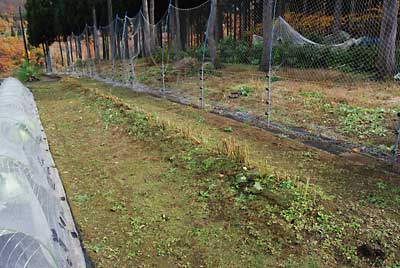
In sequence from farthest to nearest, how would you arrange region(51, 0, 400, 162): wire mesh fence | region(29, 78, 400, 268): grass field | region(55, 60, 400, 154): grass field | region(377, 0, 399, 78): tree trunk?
region(377, 0, 399, 78): tree trunk
region(51, 0, 400, 162): wire mesh fence
region(55, 60, 400, 154): grass field
region(29, 78, 400, 268): grass field

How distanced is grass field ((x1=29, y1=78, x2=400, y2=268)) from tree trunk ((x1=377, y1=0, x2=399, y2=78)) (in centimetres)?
374

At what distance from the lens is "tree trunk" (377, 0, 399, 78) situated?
695cm

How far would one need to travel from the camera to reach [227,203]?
3.14 meters

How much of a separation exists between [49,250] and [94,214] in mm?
1322

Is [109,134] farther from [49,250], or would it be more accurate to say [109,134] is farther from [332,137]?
[49,250]

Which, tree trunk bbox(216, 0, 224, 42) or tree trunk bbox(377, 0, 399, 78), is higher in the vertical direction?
tree trunk bbox(216, 0, 224, 42)

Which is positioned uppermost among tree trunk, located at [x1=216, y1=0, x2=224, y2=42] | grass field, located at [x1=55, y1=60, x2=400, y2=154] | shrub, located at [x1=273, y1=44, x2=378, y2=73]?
tree trunk, located at [x1=216, y1=0, x2=224, y2=42]

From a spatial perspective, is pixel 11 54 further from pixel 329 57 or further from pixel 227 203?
pixel 227 203

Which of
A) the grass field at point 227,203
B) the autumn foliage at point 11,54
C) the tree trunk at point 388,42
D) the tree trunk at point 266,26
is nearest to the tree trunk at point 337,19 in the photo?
the tree trunk at point 388,42

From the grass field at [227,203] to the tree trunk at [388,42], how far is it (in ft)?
12.3

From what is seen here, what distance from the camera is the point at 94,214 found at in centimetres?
314

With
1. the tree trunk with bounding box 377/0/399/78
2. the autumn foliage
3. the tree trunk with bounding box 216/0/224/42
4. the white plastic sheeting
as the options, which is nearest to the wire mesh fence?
the tree trunk with bounding box 377/0/399/78

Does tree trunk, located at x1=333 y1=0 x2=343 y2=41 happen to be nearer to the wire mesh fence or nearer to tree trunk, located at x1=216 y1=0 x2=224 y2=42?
the wire mesh fence

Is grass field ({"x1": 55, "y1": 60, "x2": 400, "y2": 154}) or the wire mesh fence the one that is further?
the wire mesh fence
